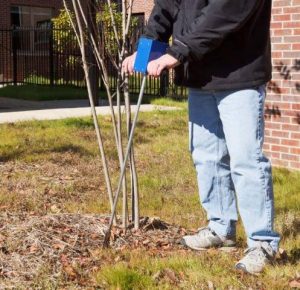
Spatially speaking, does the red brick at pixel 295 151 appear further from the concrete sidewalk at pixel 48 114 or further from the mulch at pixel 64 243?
the concrete sidewalk at pixel 48 114

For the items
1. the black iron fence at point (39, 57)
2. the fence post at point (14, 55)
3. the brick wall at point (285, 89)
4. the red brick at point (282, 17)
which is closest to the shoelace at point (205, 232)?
the brick wall at point (285, 89)

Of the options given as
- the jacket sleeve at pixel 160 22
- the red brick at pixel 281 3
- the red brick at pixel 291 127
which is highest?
the red brick at pixel 281 3

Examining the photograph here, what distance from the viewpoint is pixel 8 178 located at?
581cm

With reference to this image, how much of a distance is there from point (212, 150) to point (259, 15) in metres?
0.78

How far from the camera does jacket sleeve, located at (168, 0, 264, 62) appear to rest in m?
2.89

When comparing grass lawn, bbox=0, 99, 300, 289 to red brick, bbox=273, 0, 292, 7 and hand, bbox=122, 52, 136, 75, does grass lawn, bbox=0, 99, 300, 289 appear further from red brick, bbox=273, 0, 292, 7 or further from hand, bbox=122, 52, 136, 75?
red brick, bbox=273, 0, 292, 7

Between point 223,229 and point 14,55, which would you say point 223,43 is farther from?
point 14,55

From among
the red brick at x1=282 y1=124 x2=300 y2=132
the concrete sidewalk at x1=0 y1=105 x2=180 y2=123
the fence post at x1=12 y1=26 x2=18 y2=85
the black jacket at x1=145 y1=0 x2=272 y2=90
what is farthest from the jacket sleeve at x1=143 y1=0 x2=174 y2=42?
the fence post at x1=12 y1=26 x2=18 y2=85

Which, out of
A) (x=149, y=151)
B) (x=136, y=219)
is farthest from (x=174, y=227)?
(x=149, y=151)

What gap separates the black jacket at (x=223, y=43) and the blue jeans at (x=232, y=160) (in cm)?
9

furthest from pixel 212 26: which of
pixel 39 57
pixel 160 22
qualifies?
pixel 39 57

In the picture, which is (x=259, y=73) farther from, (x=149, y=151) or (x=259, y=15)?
(x=149, y=151)

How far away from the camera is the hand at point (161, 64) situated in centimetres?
303

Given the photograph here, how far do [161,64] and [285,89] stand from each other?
3134 mm
